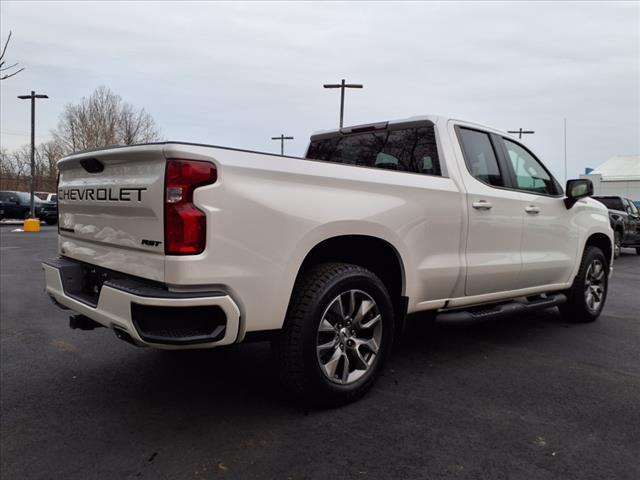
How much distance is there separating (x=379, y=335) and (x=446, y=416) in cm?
62

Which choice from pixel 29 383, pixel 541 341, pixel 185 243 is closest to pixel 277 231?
pixel 185 243

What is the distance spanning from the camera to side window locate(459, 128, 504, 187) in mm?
3908

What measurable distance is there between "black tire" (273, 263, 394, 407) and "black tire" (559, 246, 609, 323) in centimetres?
297

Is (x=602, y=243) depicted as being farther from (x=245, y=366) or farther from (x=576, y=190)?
(x=245, y=366)

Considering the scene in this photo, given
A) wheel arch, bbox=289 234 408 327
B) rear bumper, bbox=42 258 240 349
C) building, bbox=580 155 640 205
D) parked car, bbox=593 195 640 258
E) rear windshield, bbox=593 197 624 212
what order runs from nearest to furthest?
rear bumper, bbox=42 258 240 349 → wheel arch, bbox=289 234 408 327 → parked car, bbox=593 195 640 258 → rear windshield, bbox=593 197 624 212 → building, bbox=580 155 640 205

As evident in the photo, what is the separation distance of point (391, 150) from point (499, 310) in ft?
5.11

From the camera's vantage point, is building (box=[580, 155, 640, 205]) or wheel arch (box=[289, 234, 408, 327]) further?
building (box=[580, 155, 640, 205])

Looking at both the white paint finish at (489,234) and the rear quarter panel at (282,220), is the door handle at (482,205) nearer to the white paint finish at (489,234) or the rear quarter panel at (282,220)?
the white paint finish at (489,234)

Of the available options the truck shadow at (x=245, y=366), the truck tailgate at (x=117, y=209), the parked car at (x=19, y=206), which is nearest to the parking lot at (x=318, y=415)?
the truck shadow at (x=245, y=366)

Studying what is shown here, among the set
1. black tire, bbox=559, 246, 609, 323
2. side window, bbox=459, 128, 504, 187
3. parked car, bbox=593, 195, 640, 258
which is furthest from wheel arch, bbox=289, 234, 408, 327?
parked car, bbox=593, 195, 640, 258

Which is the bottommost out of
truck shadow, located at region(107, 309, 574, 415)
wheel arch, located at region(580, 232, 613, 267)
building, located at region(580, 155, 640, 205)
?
truck shadow, located at region(107, 309, 574, 415)

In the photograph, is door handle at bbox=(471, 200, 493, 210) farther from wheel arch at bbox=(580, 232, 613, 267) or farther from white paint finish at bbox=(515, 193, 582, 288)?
wheel arch at bbox=(580, 232, 613, 267)

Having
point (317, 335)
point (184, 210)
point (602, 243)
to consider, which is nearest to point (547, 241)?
point (602, 243)

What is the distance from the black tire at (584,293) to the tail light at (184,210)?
4119 mm
